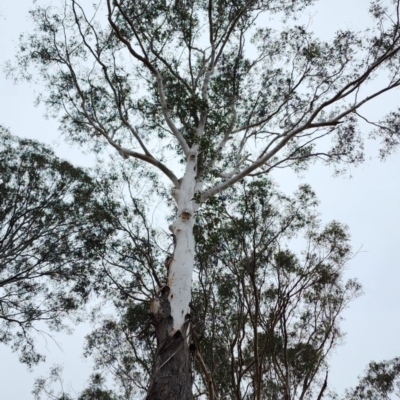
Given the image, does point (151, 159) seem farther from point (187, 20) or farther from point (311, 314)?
point (311, 314)

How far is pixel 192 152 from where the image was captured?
6031 mm

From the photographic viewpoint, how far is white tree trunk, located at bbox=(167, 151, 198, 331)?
12.7 feet

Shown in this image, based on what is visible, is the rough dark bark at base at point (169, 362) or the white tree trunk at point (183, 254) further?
the white tree trunk at point (183, 254)

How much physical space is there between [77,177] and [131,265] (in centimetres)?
282

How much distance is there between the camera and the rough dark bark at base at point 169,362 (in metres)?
2.96

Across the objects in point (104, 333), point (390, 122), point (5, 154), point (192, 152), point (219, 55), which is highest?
point (219, 55)

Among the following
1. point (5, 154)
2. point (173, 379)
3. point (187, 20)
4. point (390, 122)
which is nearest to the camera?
point (173, 379)

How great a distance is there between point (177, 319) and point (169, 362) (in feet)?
1.75

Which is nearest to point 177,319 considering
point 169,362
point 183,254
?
point 169,362

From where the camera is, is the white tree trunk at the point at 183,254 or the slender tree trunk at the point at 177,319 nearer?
the slender tree trunk at the point at 177,319

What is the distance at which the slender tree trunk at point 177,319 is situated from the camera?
3.01 m

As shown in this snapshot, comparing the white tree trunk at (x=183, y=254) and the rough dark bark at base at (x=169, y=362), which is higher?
the white tree trunk at (x=183, y=254)

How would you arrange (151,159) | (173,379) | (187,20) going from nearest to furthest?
(173,379), (151,159), (187,20)

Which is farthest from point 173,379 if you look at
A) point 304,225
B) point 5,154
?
point 5,154
